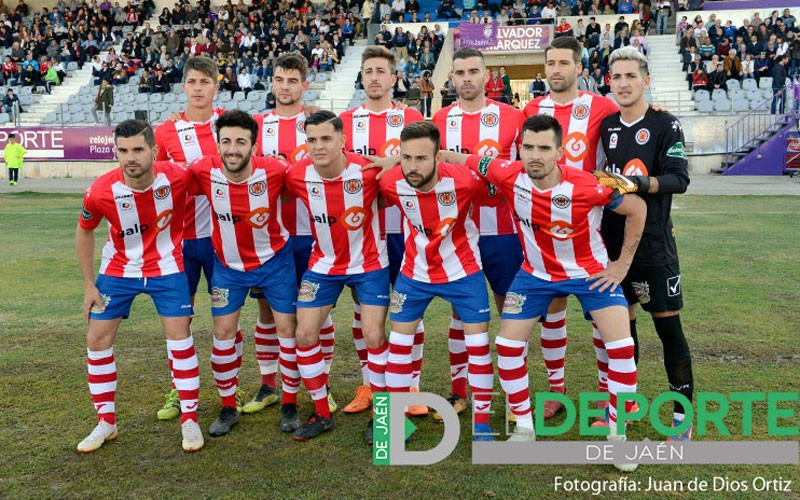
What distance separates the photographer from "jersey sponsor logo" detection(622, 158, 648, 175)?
4523 mm

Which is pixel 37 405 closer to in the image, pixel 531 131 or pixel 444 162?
pixel 444 162

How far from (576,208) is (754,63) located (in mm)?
23439

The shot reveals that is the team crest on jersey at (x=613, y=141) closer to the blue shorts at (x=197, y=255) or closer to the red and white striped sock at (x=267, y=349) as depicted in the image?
the red and white striped sock at (x=267, y=349)

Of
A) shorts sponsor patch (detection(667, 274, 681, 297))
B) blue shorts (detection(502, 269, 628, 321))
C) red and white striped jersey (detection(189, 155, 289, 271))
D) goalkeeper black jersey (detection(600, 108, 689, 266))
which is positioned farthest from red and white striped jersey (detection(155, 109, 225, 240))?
shorts sponsor patch (detection(667, 274, 681, 297))

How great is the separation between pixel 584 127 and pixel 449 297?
1523mm

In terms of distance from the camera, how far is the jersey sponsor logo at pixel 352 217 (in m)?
4.81

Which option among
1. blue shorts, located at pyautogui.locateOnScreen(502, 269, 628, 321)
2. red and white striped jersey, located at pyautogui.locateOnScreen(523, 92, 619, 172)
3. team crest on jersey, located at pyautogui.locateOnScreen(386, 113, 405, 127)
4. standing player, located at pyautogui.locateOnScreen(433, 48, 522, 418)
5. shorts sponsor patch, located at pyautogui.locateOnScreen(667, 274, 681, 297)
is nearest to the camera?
blue shorts, located at pyautogui.locateOnScreen(502, 269, 628, 321)

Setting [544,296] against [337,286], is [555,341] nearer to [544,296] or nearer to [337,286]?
[544,296]

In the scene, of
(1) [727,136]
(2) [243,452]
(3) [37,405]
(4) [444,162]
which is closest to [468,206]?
(4) [444,162]

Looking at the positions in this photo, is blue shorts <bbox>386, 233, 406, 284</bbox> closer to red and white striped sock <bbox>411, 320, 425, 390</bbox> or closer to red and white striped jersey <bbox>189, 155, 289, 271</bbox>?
red and white striped sock <bbox>411, 320, 425, 390</bbox>

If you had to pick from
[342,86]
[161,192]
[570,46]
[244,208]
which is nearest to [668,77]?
[342,86]

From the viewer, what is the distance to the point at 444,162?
4734 mm

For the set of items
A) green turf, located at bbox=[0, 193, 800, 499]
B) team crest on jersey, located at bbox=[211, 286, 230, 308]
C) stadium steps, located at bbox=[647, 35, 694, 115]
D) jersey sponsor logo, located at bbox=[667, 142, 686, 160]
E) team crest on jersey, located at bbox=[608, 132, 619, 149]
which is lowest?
green turf, located at bbox=[0, 193, 800, 499]

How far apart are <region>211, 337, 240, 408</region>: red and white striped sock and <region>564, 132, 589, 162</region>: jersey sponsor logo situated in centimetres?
264
